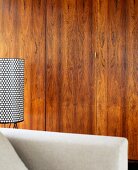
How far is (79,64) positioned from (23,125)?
917mm

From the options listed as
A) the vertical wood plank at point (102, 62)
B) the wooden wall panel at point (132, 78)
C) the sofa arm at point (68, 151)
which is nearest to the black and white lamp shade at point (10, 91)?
the sofa arm at point (68, 151)

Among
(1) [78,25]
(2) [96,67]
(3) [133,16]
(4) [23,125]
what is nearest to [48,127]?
(4) [23,125]

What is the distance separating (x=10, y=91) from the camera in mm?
3057

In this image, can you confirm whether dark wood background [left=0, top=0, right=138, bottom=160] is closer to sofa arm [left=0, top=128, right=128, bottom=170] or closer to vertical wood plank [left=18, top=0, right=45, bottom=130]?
vertical wood plank [left=18, top=0, right=45, bottom=130]

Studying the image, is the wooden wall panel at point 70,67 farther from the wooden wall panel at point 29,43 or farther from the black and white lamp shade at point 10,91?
the black and white lamp shade at point 10,91

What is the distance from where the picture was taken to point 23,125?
401cm

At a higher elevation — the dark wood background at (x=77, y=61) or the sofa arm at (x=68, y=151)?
the dark wood background at (x=77, y=61)

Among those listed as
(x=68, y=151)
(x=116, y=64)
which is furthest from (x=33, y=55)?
(x=68, y=151)

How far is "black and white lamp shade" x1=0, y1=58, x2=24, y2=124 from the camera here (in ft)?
9.87

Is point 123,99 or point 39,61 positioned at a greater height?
point 39,61

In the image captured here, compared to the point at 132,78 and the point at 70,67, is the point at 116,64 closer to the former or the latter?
the point at 132,78

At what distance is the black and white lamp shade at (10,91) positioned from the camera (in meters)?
3.01

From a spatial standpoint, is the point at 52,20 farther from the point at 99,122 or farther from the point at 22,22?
the point at 99,122

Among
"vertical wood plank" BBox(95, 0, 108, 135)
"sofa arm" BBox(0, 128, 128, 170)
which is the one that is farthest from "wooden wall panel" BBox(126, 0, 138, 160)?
"sofa arm" BBox(0, 128, 128, 170)
